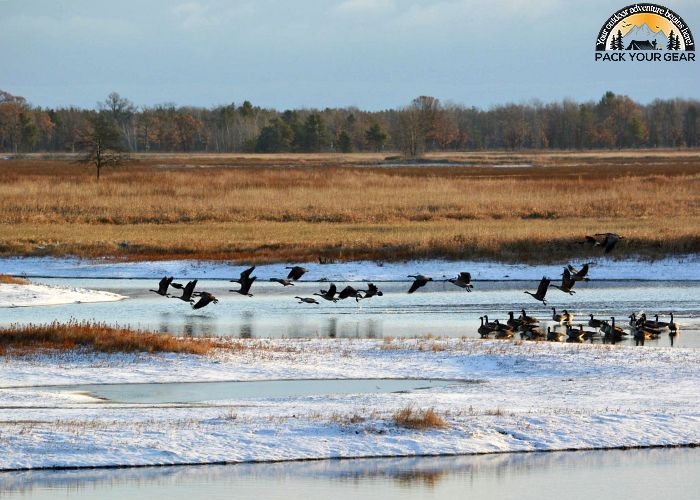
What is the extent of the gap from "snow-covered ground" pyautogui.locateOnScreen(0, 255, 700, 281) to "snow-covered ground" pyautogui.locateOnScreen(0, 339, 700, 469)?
1444 centimetres

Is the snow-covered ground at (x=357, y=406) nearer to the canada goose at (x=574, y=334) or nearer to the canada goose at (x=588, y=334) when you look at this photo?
the canada goose at (x=574, y=334)

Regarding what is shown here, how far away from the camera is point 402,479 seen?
13.0m

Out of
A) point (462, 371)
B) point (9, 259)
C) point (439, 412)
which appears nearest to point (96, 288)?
point (9, 259)

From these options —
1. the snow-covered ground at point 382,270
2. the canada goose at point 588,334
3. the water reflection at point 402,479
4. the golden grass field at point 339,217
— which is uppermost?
the golden grass field at point 339,217

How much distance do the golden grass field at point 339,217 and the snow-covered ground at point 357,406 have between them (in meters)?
17.6

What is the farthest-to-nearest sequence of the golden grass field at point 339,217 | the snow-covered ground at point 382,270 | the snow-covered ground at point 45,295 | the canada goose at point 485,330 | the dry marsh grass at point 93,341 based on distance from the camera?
the golden grass field at point 339,217 → the snow-covered ground at point 382,270 → the snow-covered ground at point 45,295 → the canada goose at point 485,330 → the dry marsh grass at point 93,341

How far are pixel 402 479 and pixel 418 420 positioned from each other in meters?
1.33

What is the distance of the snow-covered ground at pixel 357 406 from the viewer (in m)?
13.5

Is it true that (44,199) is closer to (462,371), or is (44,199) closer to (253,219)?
(253,219)

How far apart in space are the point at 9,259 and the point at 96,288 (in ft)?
22.0

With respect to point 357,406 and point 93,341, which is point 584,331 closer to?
point 357,406

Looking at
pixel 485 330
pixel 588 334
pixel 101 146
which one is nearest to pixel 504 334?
pixel 485 330

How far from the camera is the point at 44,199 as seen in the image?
54562mm

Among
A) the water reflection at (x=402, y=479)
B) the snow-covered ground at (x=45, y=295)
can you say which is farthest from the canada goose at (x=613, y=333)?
the snow-covered ground at (x=45, y=295)
